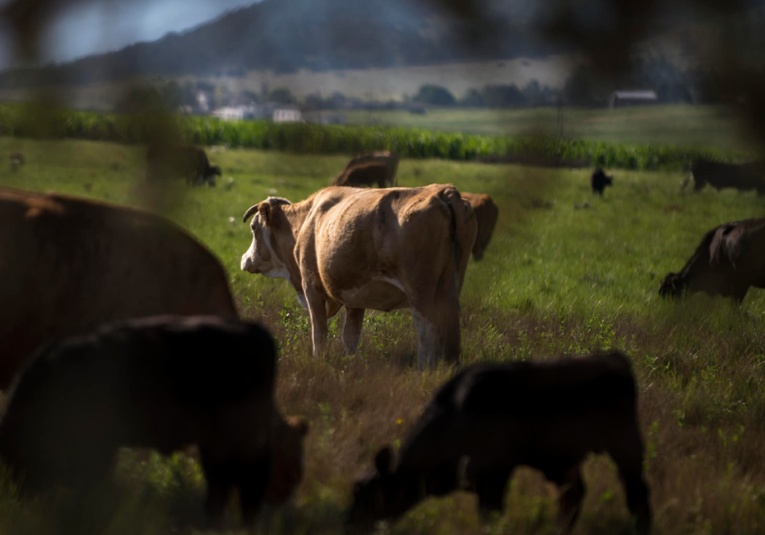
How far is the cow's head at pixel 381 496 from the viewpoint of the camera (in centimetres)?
351

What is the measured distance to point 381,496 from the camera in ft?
11.6

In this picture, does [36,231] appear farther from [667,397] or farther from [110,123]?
[667,397]

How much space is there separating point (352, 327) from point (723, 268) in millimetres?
4565

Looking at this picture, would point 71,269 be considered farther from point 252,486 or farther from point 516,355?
point 516,355

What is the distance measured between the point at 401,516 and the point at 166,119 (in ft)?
7.55

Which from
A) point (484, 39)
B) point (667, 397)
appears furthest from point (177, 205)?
point (667, 397)

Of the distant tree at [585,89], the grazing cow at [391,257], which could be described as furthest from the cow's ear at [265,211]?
the distant tree at [585,89]

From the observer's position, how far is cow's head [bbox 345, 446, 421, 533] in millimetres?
3514

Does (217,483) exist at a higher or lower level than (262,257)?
higher

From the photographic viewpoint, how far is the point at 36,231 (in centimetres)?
388

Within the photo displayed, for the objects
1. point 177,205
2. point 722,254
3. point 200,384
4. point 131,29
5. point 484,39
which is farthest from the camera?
point 722,254

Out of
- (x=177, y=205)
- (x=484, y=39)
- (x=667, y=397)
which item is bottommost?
(x=667, y=397)

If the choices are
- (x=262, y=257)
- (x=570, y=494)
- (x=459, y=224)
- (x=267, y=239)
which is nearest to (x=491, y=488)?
(x=570, y=494)

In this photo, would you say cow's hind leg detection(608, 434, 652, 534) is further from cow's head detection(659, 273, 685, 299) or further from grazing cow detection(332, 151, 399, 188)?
cow's head detection(659, 273, 685, 299)
